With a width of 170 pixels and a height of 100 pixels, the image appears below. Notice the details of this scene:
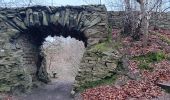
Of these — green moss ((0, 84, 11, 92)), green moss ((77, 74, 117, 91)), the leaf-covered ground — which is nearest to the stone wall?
the leaf-covered ground

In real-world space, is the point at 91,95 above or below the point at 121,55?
below

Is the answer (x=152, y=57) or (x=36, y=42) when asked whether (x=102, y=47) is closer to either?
(x=152, y=57)

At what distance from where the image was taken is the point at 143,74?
9625 mm

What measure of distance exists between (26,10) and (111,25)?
12.9ft

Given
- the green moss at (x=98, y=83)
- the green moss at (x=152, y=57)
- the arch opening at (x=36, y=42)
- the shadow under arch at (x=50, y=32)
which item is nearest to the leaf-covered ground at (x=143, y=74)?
the green moss at (x=152, y=57)

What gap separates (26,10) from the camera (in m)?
11.9

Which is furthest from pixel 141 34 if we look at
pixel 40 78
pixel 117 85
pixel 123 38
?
pixel 40 78

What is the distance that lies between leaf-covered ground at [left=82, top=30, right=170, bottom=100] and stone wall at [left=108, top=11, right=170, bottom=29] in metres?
1.57

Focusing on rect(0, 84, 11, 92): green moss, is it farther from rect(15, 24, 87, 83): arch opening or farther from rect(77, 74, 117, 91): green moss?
rect(77, 74, 117, 91): green moss

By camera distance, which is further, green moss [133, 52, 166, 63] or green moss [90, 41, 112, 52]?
green moss [90, 41, 112, 52]

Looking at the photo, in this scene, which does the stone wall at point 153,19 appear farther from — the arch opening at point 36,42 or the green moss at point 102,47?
the green moss at point 102,47

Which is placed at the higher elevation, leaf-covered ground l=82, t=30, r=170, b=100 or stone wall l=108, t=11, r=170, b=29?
stone wall l=108, t=11, r=170, b=29

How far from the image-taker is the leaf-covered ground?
28.4 feet

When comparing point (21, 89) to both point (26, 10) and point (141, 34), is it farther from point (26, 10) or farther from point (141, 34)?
point (141, 34)
